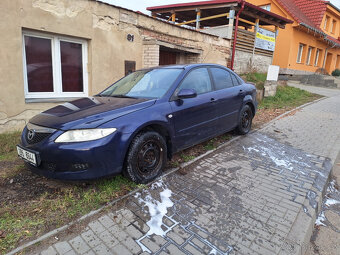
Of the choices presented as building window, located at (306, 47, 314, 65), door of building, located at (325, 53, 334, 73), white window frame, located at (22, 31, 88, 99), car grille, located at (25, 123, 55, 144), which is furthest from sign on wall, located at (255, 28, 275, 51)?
door of building, located at (325, 53, 334, 73)

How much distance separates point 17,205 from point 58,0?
15.0 feet

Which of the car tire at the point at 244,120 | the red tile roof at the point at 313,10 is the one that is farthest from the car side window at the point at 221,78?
the red tile roof at the point at 313,10

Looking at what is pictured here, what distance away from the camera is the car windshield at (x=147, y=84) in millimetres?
3496

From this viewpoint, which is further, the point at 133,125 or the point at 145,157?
the point at 145,157

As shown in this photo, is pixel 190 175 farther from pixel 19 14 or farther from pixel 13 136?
pixel 19 14

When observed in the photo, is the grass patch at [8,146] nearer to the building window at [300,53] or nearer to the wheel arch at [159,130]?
the wheel arch at [159,130]

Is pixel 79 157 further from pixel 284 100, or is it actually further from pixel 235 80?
pixel 284 100

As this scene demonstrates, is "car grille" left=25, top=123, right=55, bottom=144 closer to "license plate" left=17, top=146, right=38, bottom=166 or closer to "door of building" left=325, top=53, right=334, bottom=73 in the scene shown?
"license plate" left=17, top=146, right=38, bottom=166

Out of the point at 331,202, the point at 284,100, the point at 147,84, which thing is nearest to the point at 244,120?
the point at 331,202

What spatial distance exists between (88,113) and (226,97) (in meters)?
2.66

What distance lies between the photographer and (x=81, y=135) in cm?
257

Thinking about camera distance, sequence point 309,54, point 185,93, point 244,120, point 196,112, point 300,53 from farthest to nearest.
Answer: point 309,54 → point 300,53 → point 244,120 → point 196,112 → point 185,93

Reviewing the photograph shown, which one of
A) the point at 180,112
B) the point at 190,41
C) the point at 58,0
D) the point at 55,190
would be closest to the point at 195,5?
the point at 190,41

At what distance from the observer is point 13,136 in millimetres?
4816
